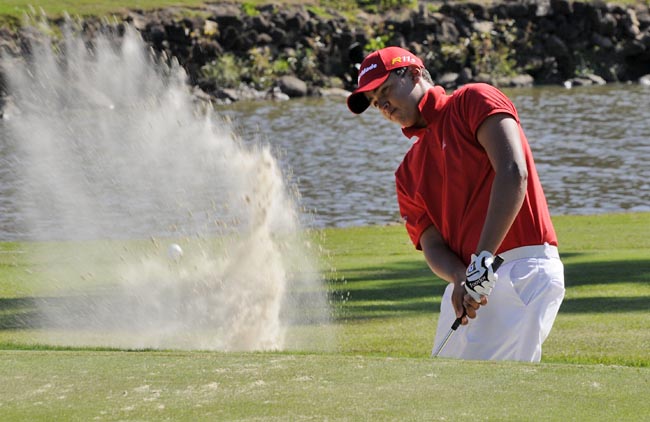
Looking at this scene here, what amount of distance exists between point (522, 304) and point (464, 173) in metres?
0.56

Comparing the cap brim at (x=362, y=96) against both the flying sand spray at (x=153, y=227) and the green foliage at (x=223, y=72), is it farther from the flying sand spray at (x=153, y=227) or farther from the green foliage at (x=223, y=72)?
the green foliage at (x=223, y=72)

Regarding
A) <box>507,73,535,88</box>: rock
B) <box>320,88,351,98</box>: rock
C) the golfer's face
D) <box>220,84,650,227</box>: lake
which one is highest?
the golfer's face

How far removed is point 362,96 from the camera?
Answer: 496 centimetres

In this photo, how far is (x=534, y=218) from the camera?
185 inches

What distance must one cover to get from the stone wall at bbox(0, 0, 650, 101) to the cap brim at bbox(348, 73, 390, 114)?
147 ft

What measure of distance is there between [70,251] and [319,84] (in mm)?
40011

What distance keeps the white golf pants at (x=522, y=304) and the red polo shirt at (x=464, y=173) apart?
0.07 metres

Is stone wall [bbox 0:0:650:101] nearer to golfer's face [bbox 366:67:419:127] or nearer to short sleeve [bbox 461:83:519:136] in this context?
golfer's face [bbox 366:67:419:127]

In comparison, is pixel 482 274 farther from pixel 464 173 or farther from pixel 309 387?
pixel 309 387

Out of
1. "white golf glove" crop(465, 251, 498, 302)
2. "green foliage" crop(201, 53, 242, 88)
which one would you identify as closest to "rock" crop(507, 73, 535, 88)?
"green foliage" crop(201, 53, 242, 88)

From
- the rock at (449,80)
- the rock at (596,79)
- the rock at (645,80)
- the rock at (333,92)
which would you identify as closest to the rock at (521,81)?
the rock at (449,80)

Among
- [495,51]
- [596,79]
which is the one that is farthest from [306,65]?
[596,79]

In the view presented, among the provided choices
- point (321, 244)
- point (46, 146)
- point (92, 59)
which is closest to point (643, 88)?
point (92, 59)

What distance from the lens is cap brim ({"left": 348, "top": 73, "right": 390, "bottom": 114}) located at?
4.81 metres
